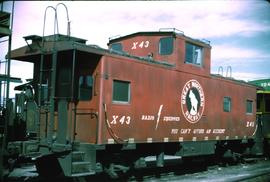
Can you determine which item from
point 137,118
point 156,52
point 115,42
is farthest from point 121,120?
point 115,42

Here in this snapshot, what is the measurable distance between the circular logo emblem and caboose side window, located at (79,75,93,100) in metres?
3.39

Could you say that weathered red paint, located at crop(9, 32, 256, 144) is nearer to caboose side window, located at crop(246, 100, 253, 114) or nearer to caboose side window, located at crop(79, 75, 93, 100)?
caboose side window, located at crop(79, 75, 93, 100)

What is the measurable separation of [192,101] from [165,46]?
1.98m

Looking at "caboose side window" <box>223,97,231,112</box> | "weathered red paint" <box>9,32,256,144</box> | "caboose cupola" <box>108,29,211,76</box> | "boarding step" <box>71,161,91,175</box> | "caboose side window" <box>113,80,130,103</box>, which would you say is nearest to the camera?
"boarding step" <box>71,161,91,175</box>

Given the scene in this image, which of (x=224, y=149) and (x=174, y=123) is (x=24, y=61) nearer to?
(x=174, y=123)

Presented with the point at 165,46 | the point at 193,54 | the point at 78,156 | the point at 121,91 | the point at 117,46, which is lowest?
the point at 78,156

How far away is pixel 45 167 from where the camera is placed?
9.90 metres

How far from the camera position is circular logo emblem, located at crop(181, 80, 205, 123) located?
11.3m

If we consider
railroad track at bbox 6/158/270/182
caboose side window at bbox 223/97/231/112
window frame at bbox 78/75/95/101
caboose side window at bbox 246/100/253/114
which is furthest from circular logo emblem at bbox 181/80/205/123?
caboose side window at bbox 246/100/253/114

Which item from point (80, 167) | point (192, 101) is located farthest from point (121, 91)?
point (192, 101)

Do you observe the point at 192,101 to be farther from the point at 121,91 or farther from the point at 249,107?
the point at 249,107

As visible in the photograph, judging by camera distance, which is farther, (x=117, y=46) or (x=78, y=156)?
(x=117, y=46)

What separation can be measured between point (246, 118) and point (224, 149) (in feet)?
5.36

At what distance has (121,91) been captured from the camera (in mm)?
9312
